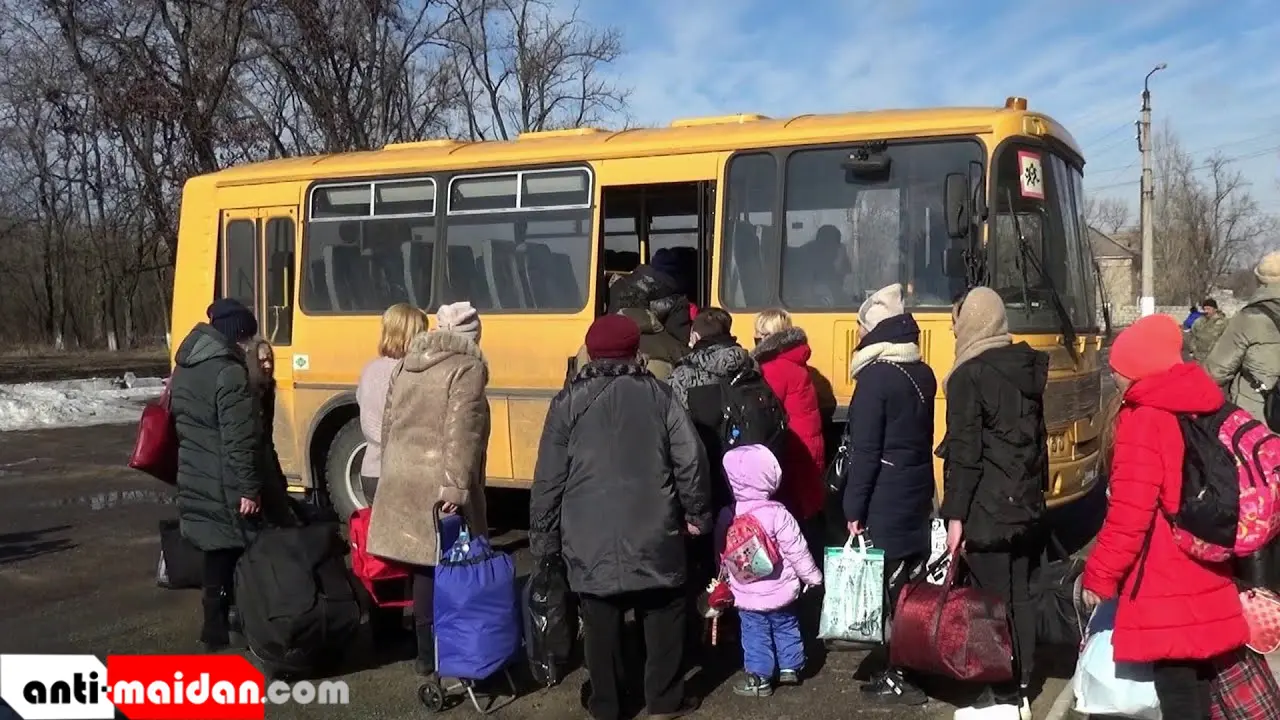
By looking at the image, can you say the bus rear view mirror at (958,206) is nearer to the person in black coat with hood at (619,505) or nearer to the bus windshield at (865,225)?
the bus windshield at (865,225)

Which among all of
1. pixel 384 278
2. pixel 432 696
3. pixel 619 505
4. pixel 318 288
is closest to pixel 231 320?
pixel 432 696

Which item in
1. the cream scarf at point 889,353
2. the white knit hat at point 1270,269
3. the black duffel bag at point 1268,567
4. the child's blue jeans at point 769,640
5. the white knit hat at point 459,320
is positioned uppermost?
the white knit hat at point 1270,269

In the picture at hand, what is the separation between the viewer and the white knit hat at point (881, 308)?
534cm

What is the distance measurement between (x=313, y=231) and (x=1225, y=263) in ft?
266

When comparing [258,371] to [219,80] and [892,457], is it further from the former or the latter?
[219,80]

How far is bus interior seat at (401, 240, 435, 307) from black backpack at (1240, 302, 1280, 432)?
589 centimetres

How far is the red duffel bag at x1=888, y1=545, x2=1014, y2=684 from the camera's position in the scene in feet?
14.6

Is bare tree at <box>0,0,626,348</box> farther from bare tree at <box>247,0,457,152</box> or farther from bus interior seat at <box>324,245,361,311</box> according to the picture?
bus interior seat at <box>324,245,361,311</box>

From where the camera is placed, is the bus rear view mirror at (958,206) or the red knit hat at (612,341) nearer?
the red knit hat at (612,341)

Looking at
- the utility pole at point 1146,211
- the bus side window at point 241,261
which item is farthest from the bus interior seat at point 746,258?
the utility pole at point 1146,211

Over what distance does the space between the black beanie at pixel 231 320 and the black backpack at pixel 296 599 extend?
3.70 ft

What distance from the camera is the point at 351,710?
5.23 meters

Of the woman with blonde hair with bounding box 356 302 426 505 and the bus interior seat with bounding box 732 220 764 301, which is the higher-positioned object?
the bus interior seat with bounding box 732 220 764 301

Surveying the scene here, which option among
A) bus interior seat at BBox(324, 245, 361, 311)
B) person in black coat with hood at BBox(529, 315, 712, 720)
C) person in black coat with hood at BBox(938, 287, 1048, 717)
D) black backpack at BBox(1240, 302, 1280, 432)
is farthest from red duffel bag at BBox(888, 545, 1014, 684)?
bus interior seat at BBox(324, 245, 361, 311)
